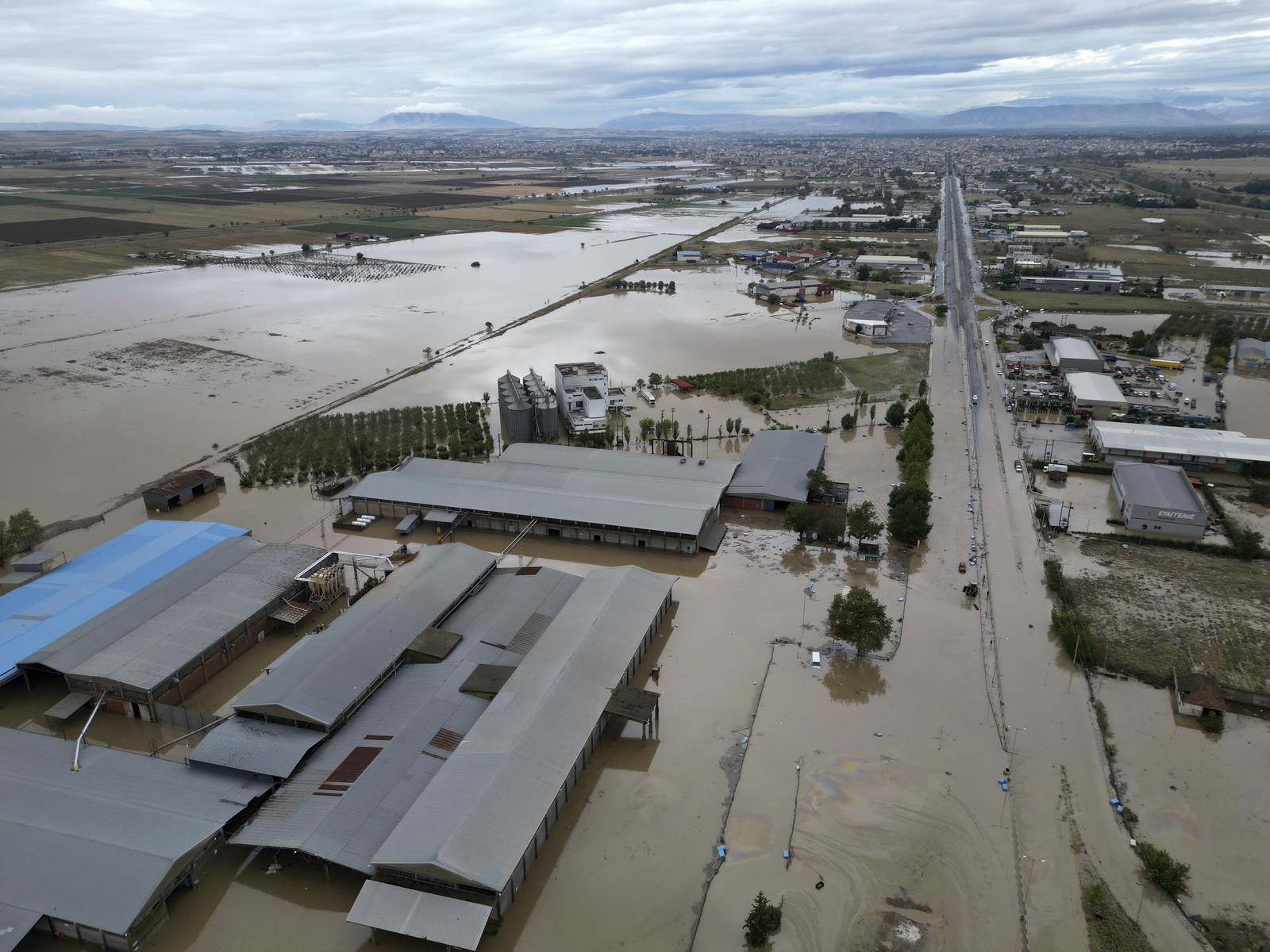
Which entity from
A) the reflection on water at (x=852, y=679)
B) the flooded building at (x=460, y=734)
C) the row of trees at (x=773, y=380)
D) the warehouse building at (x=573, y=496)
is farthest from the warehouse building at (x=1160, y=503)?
the flooded building at (x=460, y=734)

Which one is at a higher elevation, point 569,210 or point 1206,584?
point 569,210

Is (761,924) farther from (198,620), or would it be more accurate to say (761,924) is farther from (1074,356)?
(1074,356)

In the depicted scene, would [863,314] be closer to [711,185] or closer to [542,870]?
[542,870]

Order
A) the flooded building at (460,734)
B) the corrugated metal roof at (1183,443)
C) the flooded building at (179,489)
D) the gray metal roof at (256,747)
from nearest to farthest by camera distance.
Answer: the flooded building at (460,734) < the gray metal roof at (256,747) < the flooded building at (179,489) < the corrugated metal roof at (1183,443)

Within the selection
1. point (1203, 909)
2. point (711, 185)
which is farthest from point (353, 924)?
point (711, 185)

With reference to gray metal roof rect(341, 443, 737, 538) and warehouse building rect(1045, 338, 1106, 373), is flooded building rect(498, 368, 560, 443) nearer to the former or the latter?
gray metal roof rect(341, 443, 737, 538)

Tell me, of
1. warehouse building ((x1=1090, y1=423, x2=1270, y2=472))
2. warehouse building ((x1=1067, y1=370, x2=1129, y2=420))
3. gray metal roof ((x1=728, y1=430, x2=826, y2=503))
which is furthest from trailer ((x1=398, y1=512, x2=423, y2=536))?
warehouse building ((x1=1067, y1=370, x2=1129, y2=420))

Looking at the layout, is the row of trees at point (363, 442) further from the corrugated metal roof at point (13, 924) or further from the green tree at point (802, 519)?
the corrugated metal roof at point (13, 924)
